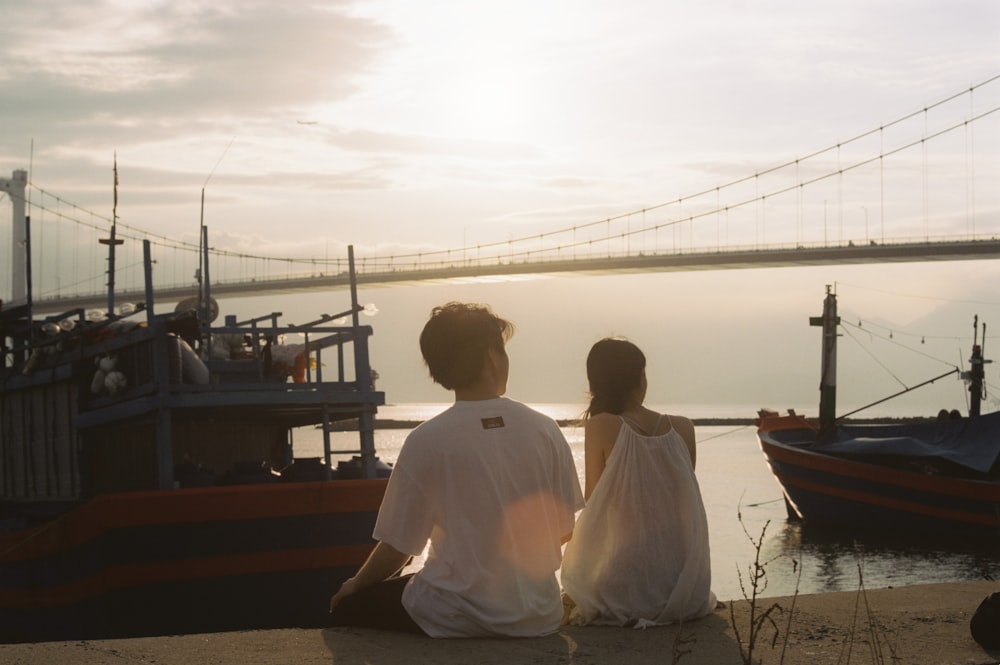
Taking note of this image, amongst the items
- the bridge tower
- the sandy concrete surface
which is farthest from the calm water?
the bridge tower

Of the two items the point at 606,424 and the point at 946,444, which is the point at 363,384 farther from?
the point at 946,444

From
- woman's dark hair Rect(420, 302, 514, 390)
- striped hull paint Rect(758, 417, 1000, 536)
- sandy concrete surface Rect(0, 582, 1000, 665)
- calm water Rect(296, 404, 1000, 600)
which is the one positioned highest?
woman's dark hair Rect(420, 302, 514, 390)

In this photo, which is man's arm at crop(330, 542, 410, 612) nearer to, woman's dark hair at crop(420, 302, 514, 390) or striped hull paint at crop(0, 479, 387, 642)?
woman's dark hair at crop(420, 302, 514, 390)

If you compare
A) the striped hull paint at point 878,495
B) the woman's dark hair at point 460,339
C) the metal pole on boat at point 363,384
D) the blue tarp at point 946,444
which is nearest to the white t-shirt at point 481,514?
the woman's dark hair at point 460,339

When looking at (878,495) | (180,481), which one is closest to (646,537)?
(180,481)

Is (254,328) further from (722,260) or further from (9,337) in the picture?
(722,260)

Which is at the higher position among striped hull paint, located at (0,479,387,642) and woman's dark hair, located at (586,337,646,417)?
woman's dark hair, located at (586,337,646,417)

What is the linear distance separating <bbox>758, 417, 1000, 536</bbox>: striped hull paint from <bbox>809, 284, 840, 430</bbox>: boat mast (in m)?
2.25

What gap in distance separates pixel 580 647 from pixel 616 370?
1180 mm

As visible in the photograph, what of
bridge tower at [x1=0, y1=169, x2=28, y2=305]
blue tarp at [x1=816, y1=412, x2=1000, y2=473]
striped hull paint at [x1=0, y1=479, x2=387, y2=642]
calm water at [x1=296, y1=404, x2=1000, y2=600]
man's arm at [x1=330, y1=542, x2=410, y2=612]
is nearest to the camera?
man's arm at [x1=330, y1=542, x2=410, y2=612]

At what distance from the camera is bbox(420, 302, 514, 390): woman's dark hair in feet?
→ 14.1

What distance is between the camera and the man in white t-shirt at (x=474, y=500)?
4.34 metres

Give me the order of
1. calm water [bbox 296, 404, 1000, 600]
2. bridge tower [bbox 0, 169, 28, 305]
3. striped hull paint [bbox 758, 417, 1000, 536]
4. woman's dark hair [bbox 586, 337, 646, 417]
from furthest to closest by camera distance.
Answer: bridge tower [bbox 0, 169, 28, 305] < striped hull paint [bbox 758, 417, 1000, 536] < calm water [bbox 296, 404, 1000, 600] < woman's dark hair [bbox 586, 337, 646, 417]

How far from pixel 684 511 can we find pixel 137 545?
22.1 ft
